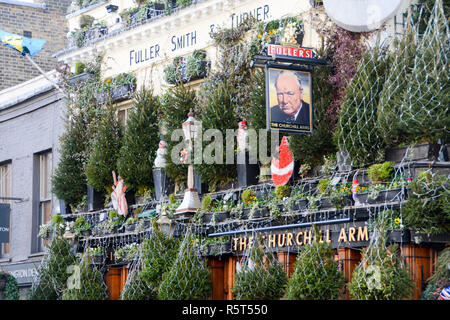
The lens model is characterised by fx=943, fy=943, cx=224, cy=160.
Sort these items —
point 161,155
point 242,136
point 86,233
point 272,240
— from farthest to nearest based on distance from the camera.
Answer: point 86,233, point 161,155, point 242,136, point 272,240

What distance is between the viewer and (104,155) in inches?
1076

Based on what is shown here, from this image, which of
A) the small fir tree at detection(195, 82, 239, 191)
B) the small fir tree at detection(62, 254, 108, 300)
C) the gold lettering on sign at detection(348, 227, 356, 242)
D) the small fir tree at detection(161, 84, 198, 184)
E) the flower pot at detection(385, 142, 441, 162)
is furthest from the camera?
the small fir tree at detection(161, 84, 198, 184)

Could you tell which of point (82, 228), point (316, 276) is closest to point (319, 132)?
point (316, 276)

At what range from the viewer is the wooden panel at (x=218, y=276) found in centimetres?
2358

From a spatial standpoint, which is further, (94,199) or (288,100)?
(94,199)

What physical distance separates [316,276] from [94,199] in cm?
1134

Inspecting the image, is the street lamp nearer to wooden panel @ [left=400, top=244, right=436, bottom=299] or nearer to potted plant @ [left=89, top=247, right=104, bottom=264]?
potted plant @ [left=89, top=247, right=104, bottom=264]

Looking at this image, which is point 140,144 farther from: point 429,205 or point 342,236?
point 429,205

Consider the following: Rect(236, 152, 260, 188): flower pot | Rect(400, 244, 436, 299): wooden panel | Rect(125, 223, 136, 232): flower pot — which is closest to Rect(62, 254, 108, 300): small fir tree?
Rect(125, 223, 136, 232): flower pot

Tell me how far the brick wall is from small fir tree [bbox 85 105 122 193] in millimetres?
9105

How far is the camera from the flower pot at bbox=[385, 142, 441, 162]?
19.1 metres

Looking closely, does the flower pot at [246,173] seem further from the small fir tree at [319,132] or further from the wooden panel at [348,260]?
the wooden panel at [348,260]

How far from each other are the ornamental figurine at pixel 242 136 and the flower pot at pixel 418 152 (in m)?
4.53

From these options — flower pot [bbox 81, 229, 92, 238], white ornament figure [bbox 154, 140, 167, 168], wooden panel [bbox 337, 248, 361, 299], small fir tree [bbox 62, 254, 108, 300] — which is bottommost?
small fir tree [bbox 62, 254, 108, 300]
